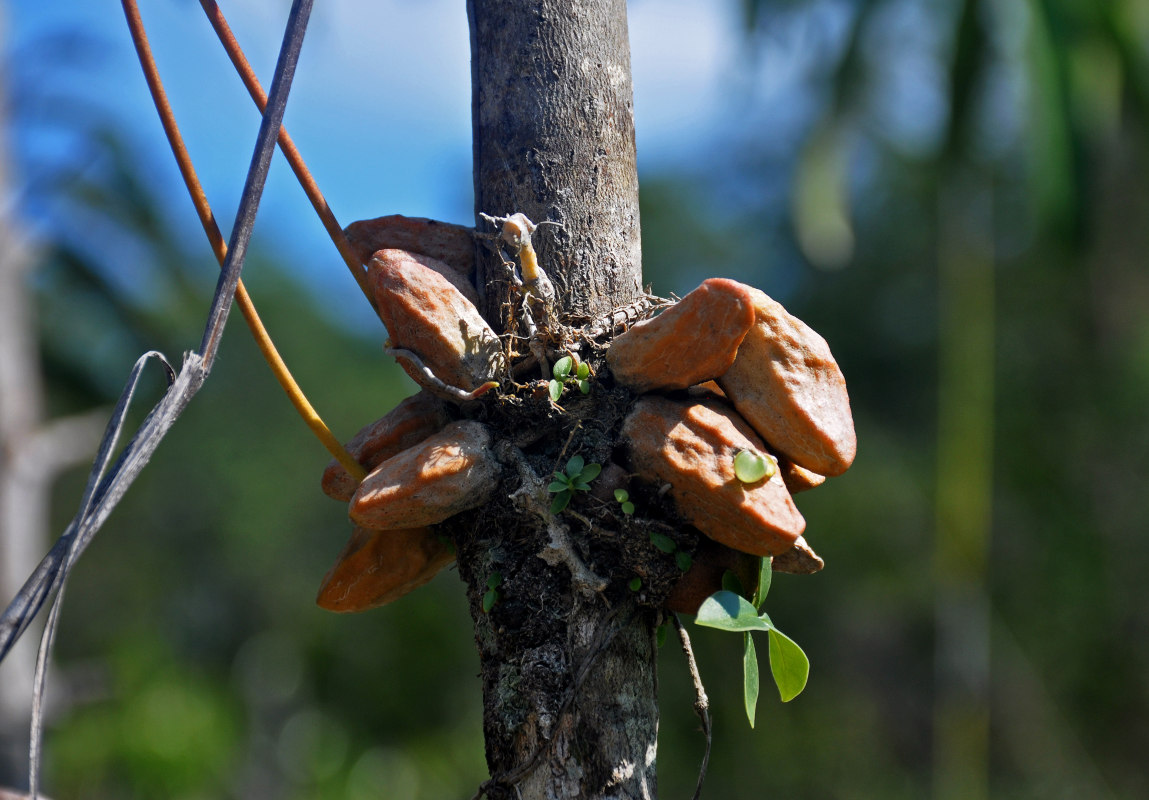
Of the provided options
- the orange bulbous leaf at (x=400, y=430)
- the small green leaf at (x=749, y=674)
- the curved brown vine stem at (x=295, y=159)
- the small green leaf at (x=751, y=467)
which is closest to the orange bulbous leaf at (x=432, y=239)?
the curved brown vine stem at (x=295, y=159)

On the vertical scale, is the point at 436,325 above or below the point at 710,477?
above

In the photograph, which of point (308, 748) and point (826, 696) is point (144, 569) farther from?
point (826, 696)

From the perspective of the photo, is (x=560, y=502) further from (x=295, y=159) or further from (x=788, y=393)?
(x=295, y=159)

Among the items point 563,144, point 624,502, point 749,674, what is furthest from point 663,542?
point 563,144

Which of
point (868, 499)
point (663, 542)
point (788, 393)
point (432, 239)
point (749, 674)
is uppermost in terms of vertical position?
point (432, 239)

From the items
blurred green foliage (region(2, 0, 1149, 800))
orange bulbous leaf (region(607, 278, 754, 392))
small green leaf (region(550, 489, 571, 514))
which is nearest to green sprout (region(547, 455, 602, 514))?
small green leaf (region(550, 489, 571, 514))

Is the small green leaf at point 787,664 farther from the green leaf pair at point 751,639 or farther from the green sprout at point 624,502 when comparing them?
the green sprout at point 624,502

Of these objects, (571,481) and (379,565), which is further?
(379,565)

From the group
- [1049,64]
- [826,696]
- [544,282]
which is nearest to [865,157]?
[826,696]
